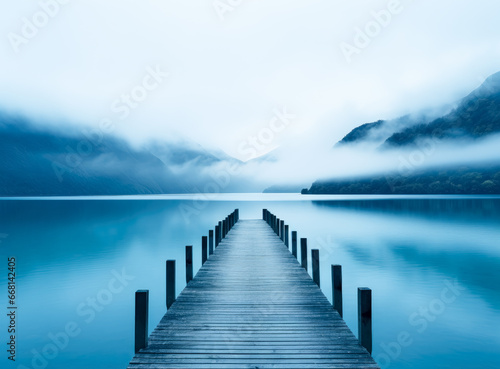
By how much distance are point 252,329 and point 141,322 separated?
2.19 m

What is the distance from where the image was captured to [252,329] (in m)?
6.86

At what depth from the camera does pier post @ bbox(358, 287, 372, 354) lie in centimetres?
607

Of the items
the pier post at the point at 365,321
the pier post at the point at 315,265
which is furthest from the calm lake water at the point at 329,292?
the pier post at the point at 365,321

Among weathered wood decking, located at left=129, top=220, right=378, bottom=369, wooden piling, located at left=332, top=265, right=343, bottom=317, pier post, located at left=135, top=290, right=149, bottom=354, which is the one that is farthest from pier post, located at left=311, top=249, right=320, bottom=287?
pier post, located at left=135, top=290, right=149, bottom=354

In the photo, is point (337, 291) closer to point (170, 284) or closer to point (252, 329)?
point (252, 329)

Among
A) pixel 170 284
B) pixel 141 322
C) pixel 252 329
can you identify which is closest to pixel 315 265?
pixel 252 329

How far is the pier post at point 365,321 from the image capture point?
19.9 feet

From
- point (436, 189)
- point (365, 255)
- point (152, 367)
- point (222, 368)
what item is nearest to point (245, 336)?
point (222, 368)

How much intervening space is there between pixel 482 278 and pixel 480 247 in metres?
11.5

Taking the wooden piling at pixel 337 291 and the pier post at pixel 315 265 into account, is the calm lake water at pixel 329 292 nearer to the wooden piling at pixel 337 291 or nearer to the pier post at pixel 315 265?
the pier post at pixel 315 265

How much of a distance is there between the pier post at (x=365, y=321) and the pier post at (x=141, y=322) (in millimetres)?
3810

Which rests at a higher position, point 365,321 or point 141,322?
point 141,322

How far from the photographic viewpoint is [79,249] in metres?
28.5

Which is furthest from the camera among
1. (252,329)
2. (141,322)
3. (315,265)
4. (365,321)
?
(315,265)
